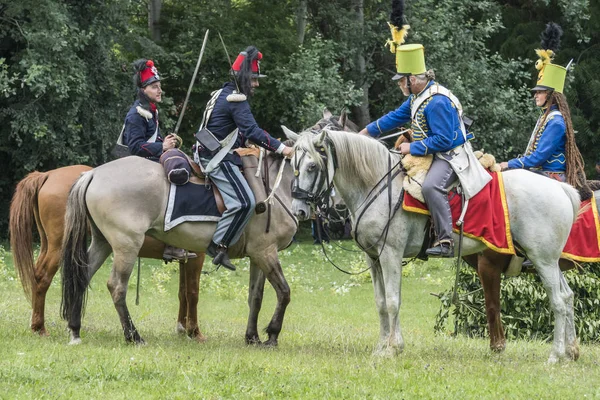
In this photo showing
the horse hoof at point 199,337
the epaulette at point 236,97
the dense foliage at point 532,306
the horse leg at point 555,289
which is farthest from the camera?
the dense foliage at point 532,306

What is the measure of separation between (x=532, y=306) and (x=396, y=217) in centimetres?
376

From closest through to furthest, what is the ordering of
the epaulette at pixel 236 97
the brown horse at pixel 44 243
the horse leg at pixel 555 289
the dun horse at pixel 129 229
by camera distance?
the horse leg at pixel 555 289 < the dun horse at pixel 129 229 < the epaulette at pixel 236 97 < the brown horse at pixel 44 243

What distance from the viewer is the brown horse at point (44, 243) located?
Result: 435 inches

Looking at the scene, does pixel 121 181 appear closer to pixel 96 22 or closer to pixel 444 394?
pixel 444 394

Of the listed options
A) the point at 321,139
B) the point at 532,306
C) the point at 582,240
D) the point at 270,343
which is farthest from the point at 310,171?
the point at 532,306

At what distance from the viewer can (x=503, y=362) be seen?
9.16 meters

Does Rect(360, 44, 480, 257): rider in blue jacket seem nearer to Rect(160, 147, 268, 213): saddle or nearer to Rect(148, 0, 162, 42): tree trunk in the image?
Rect(160, 147, 268, 213): saddle

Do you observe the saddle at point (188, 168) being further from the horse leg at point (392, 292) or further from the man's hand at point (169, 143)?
the horse leg at point (392, 292)

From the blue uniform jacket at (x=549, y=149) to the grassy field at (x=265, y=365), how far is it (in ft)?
6.52

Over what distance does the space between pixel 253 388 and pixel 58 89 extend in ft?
52.2

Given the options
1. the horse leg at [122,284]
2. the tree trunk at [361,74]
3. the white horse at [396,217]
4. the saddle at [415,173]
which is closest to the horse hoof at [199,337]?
the horse leg at [122,284]

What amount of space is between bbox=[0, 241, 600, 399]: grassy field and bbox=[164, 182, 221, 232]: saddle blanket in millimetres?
1336

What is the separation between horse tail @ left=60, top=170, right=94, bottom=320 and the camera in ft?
32.6

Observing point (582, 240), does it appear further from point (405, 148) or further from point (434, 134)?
point (405, 148)
